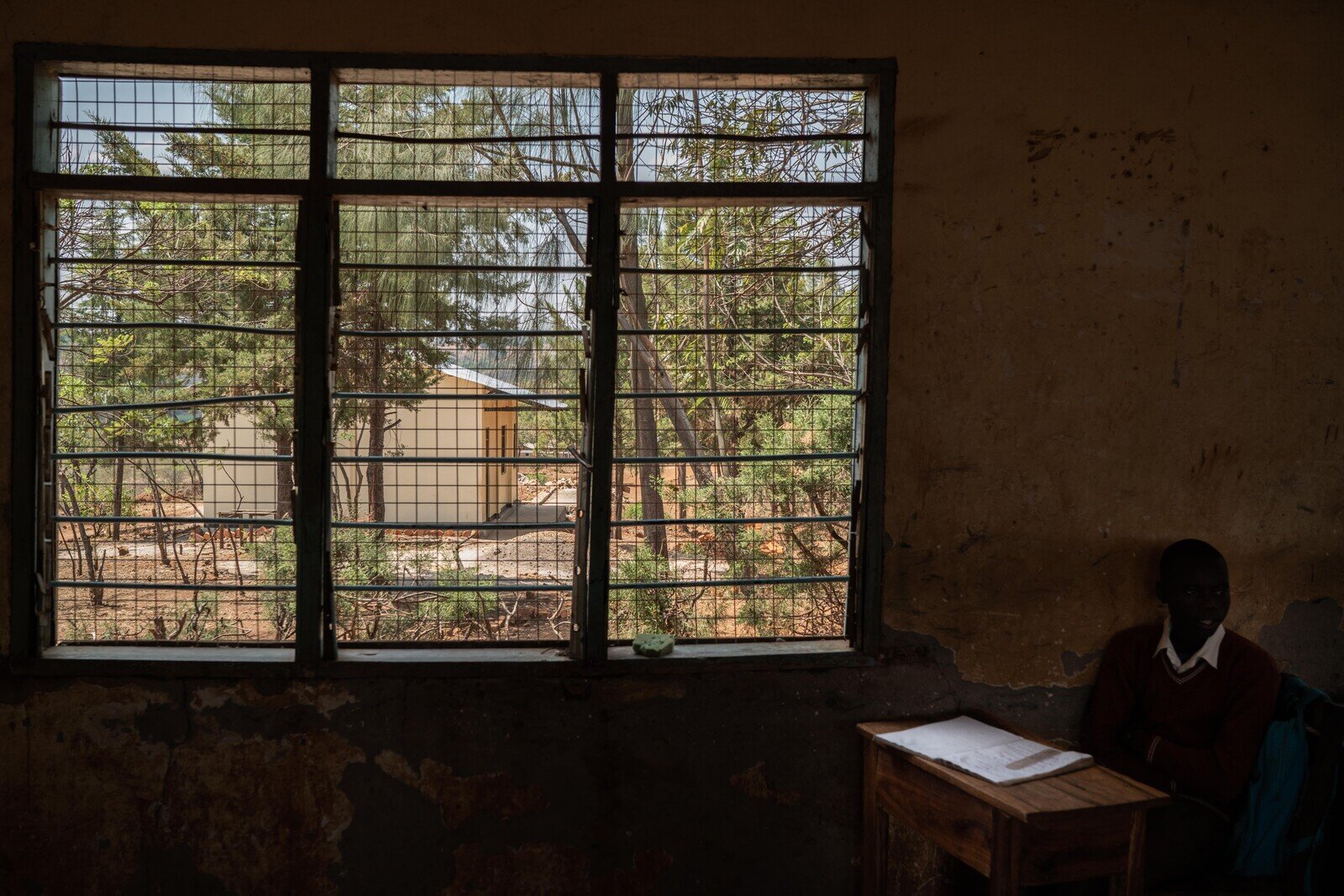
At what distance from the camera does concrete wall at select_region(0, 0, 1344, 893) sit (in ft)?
8.32

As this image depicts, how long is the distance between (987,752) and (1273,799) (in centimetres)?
78

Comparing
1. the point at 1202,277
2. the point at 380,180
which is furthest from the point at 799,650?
the point at 380,180

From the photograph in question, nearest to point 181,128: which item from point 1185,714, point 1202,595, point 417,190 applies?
point 417,190

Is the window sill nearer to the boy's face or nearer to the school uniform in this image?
the school uniform

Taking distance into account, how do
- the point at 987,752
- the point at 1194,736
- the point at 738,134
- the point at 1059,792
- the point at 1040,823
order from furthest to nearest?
Answer: the point at 738,134, the point at 1194,736, the point at 987,752, the point at 1059,792, the point at 1040,823

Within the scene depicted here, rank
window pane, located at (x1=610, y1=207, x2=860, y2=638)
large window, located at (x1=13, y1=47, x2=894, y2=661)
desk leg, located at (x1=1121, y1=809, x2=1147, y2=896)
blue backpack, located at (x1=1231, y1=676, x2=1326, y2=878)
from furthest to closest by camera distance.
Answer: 1. window pane, located at (x1=610, y1=207, x2=860, y2=638)
2. large window, located at (x1=13, y1=47, x2=894, y2=661)
3. blue backpack, located at (x1=1231, y1=676, x2=1326, y2=878)
4. desk leg, located at (x1=1121, y1=809, x2=1147, y2=896)

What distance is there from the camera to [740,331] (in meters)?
2.55

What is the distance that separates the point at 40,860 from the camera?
8.35 feet

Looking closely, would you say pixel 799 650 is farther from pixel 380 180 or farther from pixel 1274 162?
pixel 1274 162

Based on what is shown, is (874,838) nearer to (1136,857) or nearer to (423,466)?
(1136,857)

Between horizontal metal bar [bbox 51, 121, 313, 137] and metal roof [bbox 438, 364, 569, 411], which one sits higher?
horizontal metal bar [bbox 51, 121, 313, 137]

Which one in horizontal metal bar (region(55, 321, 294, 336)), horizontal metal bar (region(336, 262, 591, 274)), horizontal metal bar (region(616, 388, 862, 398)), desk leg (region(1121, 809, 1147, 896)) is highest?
horizontal metal bar (region(336, 262, 591, 274))

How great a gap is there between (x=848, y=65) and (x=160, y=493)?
2.36 meters

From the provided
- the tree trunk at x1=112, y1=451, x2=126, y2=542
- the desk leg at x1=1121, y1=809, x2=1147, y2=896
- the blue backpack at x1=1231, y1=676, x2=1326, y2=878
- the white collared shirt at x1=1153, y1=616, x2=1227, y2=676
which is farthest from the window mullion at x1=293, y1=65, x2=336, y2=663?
the blue backpack at x1=1231, y1=676, x2=1326, y2=878
